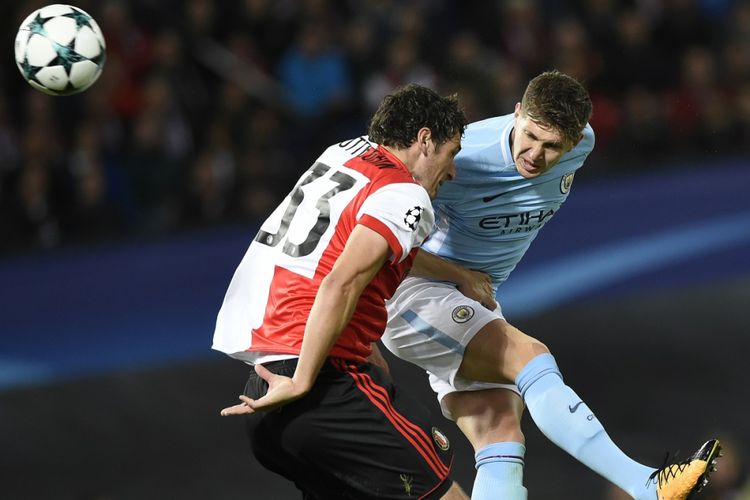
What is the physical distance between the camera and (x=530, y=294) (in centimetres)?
902

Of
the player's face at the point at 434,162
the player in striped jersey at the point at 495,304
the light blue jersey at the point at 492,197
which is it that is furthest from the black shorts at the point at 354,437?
the light blue jersey at the point at 492,197

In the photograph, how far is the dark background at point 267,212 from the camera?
792cm

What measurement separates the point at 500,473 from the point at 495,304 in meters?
0.73

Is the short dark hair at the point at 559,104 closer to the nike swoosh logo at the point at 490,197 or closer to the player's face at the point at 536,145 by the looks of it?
the player's face at the point at 536,145

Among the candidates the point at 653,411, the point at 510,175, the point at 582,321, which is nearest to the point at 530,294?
the point at 582,321

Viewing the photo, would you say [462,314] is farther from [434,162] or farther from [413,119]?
[413,119]

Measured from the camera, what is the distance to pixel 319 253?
4227mm

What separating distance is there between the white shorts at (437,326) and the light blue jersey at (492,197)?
221mm

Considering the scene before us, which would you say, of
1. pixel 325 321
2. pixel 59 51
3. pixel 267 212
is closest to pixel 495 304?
pixel 325 321

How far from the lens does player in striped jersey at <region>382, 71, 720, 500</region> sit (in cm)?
464

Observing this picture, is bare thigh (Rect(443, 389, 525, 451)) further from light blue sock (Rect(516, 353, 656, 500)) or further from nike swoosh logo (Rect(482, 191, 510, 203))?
nike swoosh logo (Rect(482, 191, 510, 203))

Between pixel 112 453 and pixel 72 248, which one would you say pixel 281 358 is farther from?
pixel 72 248

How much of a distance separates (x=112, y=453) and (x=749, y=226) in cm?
524

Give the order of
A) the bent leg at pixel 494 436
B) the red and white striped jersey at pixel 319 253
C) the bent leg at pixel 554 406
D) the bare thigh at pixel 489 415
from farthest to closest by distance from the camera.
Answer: the bare thigh at pixel 489 415
the bent leg at pixel 494 436
the bent leg at pixel 554 406
the red and white striped jersey at pixel 319 253
